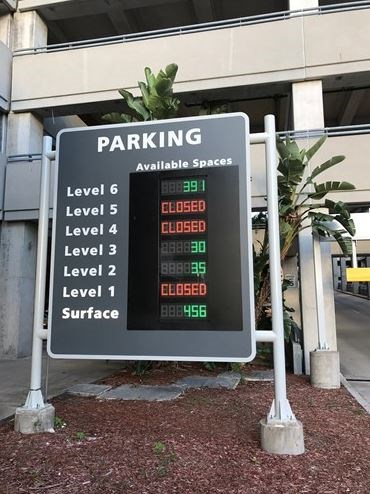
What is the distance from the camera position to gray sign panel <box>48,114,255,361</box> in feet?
16.7

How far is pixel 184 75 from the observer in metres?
11.6

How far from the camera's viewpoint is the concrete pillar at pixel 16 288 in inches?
474

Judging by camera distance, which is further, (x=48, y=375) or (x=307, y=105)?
(x=307, y=105)

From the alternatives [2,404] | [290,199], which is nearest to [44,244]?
[2,404]

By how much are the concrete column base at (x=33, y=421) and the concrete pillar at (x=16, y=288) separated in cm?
690

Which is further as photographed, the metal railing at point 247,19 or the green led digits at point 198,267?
the metal railing at point 247,19

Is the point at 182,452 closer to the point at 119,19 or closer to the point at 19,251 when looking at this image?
the point at 19,251

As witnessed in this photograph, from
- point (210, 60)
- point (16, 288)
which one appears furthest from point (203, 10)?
point (16, 288)

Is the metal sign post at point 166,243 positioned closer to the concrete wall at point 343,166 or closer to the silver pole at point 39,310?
the silver pole at point 39,310

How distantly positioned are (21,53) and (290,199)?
8598 mm

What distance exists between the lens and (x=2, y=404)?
23.3 feet

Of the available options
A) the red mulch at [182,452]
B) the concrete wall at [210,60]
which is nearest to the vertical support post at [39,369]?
the red mulch at [182,452]

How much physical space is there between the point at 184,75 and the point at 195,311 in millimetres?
8076

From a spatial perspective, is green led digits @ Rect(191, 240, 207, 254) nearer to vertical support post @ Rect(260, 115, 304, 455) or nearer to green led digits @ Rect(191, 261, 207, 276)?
green led digits @ Rect(191, 261, 207, 276)
